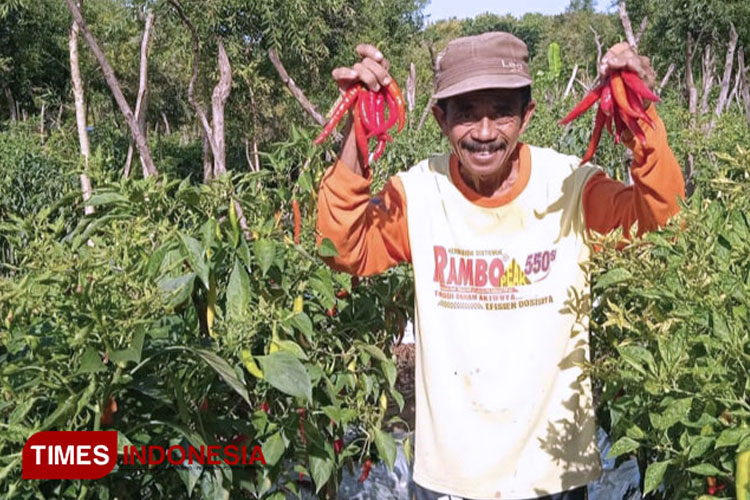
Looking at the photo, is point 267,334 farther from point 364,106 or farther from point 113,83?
point 113,83

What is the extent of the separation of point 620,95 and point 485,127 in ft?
0.75

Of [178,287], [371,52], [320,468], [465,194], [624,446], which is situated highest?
[371,52]

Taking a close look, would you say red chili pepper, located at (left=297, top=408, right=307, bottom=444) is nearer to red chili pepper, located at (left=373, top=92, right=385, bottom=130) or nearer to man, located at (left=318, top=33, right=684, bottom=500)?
man, located at (left=318, top=33, right=684, bottom=500)

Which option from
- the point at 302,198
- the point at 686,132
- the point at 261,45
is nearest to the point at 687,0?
the point at 261,45

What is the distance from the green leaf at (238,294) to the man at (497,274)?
0.16 metres

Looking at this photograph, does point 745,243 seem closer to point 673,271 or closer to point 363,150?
point 673,271

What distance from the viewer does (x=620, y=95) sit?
1.11 metres

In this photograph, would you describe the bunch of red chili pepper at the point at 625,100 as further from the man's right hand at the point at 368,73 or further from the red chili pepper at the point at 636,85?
the man's right hand at the point at 368,73

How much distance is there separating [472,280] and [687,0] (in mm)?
11623

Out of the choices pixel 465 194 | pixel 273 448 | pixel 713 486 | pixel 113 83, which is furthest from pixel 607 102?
pixel 113 83

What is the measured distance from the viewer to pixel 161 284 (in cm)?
118

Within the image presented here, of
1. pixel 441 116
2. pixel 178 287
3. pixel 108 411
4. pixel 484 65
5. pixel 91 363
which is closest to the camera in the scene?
pixel 91 363

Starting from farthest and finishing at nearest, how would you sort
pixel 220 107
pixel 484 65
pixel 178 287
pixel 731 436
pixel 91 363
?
pixel 220 107 → pixel 484 65 → pixel 178 287 → pixel 91 363 → pixel 731 436

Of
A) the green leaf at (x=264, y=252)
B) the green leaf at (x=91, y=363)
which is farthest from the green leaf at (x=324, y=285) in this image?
the green leaf at (x=91, y=363)
